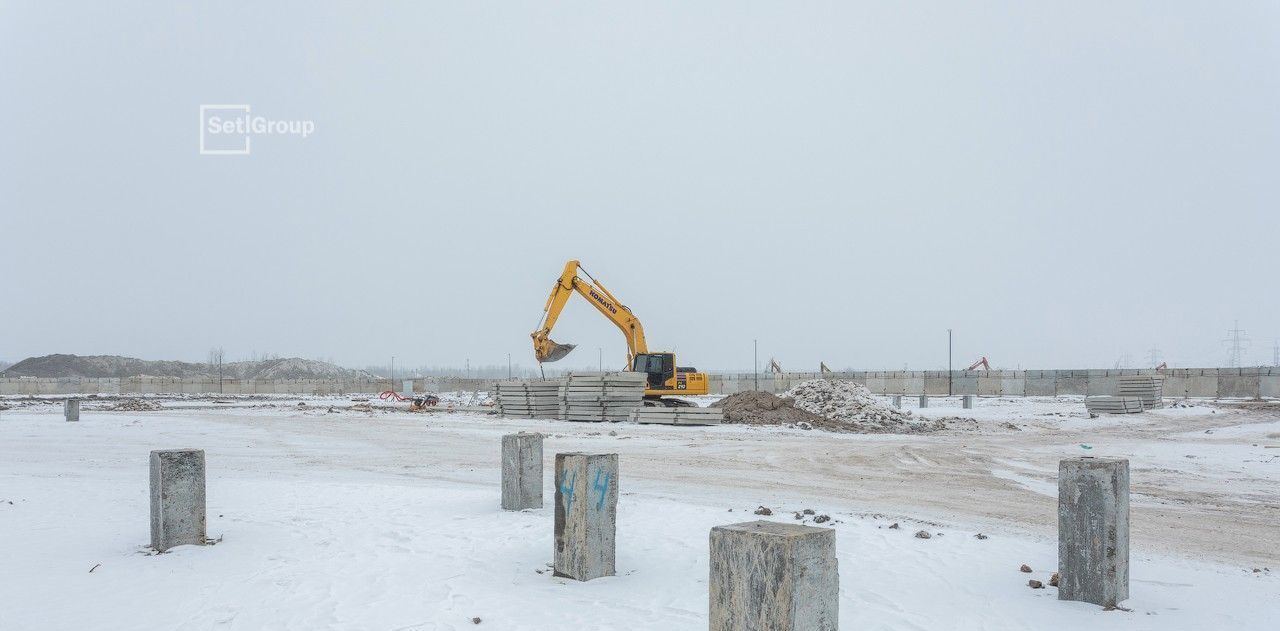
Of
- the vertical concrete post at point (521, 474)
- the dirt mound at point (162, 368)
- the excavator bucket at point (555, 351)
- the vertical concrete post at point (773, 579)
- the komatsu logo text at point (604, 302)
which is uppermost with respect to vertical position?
the komatsu logo text at point (604, 302)

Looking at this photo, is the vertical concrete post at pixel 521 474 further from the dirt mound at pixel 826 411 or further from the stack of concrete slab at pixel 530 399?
the stack of concrete slab at pixel 530 399

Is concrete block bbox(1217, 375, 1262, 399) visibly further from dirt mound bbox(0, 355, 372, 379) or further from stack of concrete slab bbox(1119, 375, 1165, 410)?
dirt mound bbox(0, 355, 372, 379)

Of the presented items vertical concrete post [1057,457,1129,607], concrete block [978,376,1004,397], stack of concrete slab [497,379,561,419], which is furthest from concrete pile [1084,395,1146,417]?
vertical concrete post [1057,457,1129,607]

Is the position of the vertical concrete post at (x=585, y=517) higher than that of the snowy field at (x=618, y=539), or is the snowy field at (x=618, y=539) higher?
the vertical concrete post at (x=585, y=517)

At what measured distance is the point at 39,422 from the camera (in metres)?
26.5

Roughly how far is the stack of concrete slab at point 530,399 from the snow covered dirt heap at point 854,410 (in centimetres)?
872

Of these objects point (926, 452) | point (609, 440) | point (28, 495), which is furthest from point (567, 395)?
point (28, 495)

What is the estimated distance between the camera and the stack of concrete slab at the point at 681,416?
27.0m

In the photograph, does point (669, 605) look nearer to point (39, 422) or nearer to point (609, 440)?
point (609, 440)

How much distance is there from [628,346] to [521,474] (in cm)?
2227

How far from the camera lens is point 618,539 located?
26.9 feet

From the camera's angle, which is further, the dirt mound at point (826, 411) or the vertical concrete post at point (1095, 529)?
the dirt mound at point (826, 411)

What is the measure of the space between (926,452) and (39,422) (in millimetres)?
26924

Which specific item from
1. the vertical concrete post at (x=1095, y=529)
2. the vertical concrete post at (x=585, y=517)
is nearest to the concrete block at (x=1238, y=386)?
the vertical concrete post at (x=1095, y=529)
